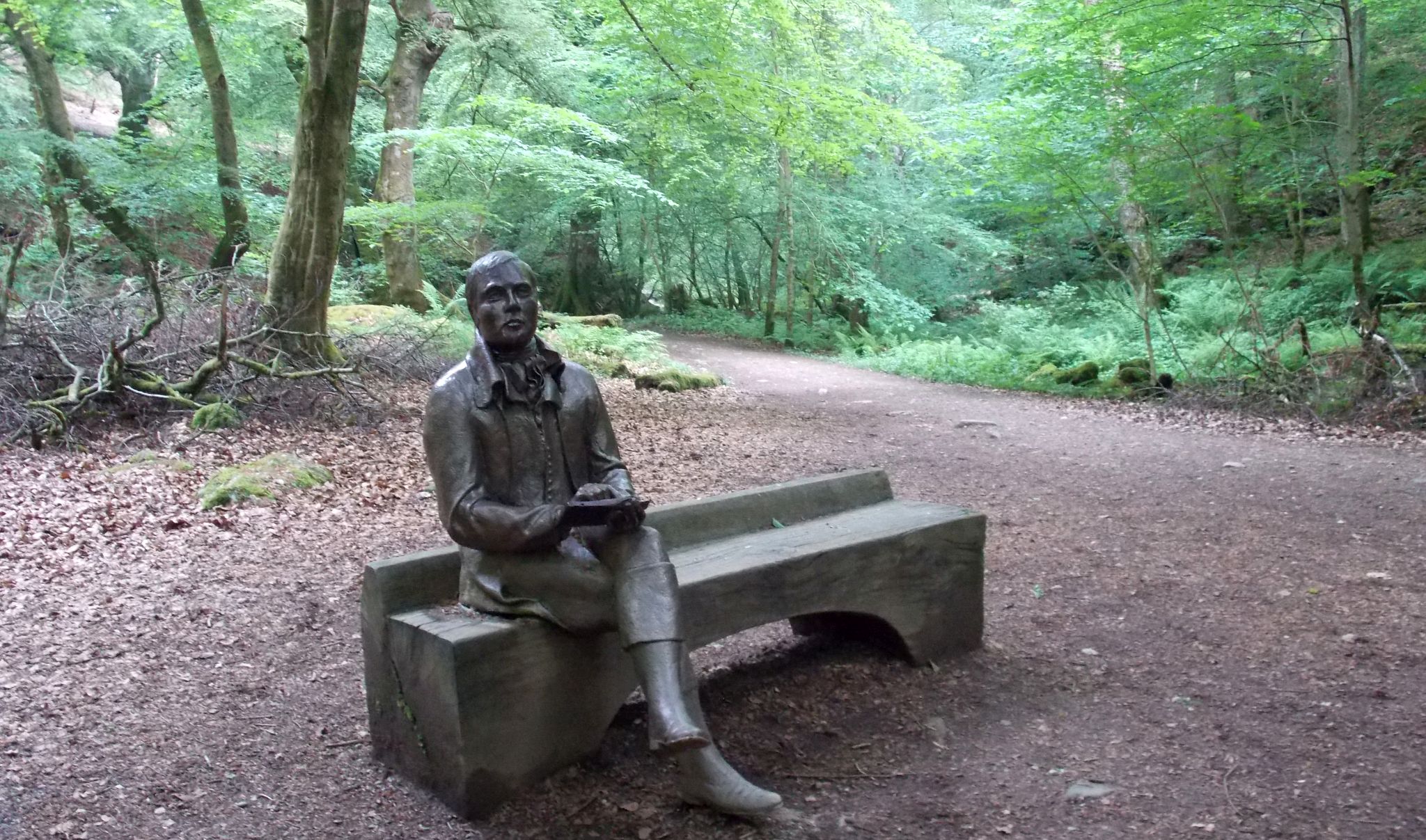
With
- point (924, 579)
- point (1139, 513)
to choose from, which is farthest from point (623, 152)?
point (924, 579)

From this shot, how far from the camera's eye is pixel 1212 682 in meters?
3.93

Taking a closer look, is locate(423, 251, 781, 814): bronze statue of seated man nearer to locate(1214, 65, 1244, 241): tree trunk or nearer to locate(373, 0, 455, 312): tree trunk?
locate(1214, 65, 1244, 241): tree trunk

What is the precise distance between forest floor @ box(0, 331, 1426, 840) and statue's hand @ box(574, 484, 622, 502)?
3.12 ft

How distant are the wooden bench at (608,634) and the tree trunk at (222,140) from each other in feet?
30.3

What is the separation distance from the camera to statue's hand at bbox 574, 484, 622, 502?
288cm

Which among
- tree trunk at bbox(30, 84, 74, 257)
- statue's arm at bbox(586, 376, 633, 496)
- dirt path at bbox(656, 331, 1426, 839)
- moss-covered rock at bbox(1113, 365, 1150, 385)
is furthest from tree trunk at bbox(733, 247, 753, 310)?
statue's arm at bbox(586, 376, 633, 496)

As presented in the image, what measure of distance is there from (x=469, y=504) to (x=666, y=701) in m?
0.84

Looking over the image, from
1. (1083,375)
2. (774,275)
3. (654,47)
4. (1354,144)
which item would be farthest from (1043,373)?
(774,275)

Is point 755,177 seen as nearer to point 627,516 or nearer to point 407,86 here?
point 407,86

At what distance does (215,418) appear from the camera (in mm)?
7973

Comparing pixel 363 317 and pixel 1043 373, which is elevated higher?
pixel 363 317

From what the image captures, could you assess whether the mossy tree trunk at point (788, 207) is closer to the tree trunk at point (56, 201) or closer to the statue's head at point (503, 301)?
the tree trunk at point (56, 201)

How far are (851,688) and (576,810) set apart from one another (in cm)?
137

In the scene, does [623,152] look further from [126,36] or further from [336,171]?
[336,171]
